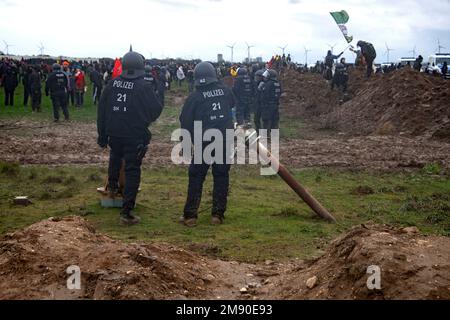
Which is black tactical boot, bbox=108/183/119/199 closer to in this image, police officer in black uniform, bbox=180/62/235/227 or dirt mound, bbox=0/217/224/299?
police officer in black uniform, bbox=180/62/235/227

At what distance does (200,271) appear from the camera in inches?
232

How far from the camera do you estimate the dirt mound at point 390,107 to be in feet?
65.8

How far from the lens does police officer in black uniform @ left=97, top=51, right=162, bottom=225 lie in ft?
27.4

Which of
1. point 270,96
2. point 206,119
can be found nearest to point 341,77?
point 270,96

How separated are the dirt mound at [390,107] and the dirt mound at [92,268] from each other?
1462cm

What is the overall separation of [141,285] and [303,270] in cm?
170

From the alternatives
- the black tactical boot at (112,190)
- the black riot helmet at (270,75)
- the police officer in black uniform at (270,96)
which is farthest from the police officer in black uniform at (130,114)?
the black riot helmet at (270,75)

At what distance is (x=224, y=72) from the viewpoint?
45062 millimetres

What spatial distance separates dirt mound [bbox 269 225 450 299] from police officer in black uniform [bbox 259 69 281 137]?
501 inches

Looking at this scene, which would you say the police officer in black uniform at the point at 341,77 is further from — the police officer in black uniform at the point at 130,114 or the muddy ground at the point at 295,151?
the police officer in black uniform at the point at 130,114

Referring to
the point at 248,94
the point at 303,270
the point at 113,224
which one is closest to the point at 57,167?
the point at 113,224

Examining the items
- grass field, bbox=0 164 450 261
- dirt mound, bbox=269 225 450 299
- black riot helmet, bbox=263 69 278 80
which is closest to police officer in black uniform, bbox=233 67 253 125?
black riot helmet, bbox=263 69 278 80

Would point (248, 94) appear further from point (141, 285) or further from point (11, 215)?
point (141, 285)

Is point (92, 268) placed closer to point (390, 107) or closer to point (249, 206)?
point (249, 206)
